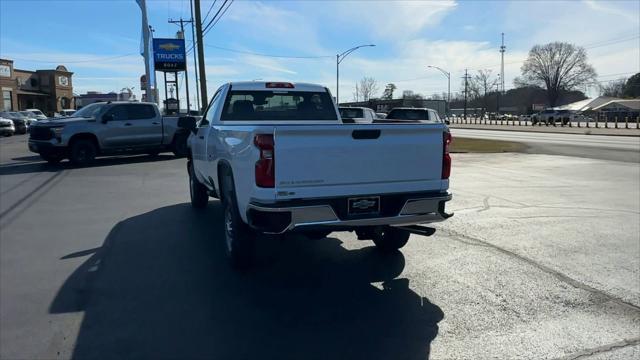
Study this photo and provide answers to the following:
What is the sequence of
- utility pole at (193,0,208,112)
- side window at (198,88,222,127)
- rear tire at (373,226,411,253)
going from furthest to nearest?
1. utility pole at (193,0,208,112)
2. side window at (198,88,222,127)
3. rear tire at (373,226,411,253)

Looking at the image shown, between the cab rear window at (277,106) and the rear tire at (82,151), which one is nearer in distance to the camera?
the cab rear window at (277,106)

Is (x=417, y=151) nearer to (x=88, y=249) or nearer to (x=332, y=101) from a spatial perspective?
(x=332, y=101)

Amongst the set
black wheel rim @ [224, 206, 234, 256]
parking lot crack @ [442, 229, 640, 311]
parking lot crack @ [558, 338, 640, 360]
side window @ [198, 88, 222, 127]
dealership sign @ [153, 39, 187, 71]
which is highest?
dealership sign @ [153, 39, 187, 71]

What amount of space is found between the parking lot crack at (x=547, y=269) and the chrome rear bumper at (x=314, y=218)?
1774mm

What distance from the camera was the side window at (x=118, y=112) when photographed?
1631cm

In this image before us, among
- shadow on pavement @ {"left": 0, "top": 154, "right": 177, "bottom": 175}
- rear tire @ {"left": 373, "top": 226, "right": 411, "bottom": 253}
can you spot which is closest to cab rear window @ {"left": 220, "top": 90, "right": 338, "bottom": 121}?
rear tire @ {"left": 373, "top": 226, "right": 411, "bottom": 253}

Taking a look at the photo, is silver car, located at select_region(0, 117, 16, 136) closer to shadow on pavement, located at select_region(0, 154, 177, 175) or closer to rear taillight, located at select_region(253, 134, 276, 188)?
shadow on pavement, located at select_region(0, 154, 177, 175)

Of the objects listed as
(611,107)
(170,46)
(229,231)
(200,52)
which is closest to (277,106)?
(229,231)

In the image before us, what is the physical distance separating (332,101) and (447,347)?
4.38m

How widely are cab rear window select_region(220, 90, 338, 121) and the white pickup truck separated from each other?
1.25 meters

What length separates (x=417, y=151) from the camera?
4.94 m

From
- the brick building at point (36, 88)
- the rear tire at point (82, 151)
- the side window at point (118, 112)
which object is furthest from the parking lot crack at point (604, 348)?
the brick building at point (36, 88)

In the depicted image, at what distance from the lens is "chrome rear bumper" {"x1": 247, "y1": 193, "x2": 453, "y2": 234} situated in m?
4.45

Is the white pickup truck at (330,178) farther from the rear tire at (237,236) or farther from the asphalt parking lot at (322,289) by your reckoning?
the asphalt parking lot at (322,289)
